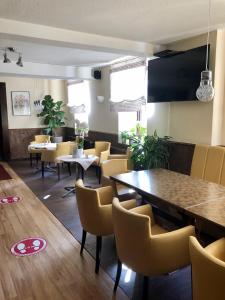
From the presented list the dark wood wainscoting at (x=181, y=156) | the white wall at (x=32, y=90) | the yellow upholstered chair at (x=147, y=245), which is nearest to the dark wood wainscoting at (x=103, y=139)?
the dark wood wainscoting at (x=181, y=156)

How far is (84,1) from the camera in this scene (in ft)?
8.19

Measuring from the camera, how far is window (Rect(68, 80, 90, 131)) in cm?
712

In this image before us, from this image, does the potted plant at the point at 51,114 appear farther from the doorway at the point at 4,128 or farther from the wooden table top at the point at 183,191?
the wooden table top at the point at 183,191

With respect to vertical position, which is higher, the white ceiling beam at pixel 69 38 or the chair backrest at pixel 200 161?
the white ceiling beam at pixel 69 38

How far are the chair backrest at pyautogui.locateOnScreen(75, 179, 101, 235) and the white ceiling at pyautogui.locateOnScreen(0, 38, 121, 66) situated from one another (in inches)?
118

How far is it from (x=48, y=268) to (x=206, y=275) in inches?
67.6

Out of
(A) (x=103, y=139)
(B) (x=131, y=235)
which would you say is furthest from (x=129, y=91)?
(B) (x=131, y=235)

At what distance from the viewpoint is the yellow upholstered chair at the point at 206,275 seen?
1202 millimetres

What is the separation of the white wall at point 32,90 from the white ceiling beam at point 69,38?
4.66 metres

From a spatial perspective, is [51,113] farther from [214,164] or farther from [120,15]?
[214,164]

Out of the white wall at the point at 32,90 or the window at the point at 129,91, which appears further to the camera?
the white wall at the point at 32,90

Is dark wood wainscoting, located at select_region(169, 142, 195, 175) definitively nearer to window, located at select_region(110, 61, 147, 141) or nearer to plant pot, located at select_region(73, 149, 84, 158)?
window, located at select_region(110, 61, 147, 141)

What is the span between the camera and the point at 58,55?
5098 millimetres

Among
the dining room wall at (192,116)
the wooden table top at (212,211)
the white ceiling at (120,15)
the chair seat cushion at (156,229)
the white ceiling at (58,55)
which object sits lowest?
the chair seat cushion at (156,229)
